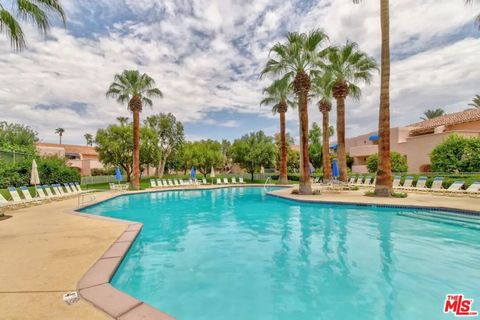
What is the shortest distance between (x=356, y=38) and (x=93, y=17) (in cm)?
1749

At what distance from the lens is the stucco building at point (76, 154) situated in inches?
1525

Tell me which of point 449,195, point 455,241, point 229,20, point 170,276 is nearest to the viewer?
point 170,276

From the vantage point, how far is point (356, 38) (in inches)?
728

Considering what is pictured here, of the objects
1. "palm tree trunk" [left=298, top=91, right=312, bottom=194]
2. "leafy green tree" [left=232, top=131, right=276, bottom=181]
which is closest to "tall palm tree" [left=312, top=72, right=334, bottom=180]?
"palm tree trunk" [left=298, top=91, right=312, bottom=194]

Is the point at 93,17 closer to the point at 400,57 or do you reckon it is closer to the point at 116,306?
the point at 116,306

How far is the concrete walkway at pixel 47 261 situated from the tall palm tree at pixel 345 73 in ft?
59.1

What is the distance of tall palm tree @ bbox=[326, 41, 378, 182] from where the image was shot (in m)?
18.6

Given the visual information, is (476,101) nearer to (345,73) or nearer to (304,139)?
(345,73)

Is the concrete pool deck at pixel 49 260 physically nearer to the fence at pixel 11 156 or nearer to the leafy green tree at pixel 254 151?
the fence at pixel 11 156

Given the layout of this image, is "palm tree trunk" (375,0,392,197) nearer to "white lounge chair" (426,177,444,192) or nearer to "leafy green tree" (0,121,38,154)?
"white lounge chair" (426,177,444,192)

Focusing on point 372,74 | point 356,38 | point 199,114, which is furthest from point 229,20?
point 199,114

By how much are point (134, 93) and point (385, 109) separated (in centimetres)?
2029

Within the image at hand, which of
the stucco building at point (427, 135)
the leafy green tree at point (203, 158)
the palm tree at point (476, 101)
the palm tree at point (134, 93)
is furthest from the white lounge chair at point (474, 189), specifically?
the palm tree at point (476, 101)

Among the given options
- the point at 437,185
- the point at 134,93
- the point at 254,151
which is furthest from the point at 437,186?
the point at 134,93
